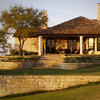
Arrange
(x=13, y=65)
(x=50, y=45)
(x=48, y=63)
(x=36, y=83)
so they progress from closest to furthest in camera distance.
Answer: (x=36, y=83), (x=13, y=65), (x=48, y=63), (x=50, y=45)

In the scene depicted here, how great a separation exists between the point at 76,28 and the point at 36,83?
55.5 feet

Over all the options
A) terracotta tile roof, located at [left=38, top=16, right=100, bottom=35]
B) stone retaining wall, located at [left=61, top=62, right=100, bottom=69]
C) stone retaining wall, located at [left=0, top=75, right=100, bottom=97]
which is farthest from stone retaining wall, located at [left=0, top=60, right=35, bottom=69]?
stone retaining wall, located at [left=0, top=75, right=100, bottom=97]

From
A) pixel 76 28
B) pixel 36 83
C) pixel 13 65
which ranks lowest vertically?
pixel 36 83

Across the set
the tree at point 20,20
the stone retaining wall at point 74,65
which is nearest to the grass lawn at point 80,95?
the stone retaining wall at point 74,65

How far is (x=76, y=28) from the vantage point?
27.4 metres

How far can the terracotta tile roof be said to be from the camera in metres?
26.4

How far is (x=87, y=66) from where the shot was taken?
1961cm

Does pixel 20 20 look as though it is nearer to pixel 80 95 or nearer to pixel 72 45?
pixel 72 45

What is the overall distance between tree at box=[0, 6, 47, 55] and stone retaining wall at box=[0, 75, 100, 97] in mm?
12821

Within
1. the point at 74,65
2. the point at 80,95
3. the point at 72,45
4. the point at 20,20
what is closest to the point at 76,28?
the point at 72,45

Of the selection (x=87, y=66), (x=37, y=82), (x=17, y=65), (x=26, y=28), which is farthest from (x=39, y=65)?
(x=37, y=82)

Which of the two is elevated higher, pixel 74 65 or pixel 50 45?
pixel 50 45

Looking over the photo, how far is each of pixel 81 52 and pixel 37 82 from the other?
15084 mm

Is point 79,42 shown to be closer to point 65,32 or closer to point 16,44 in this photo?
point 65,32
